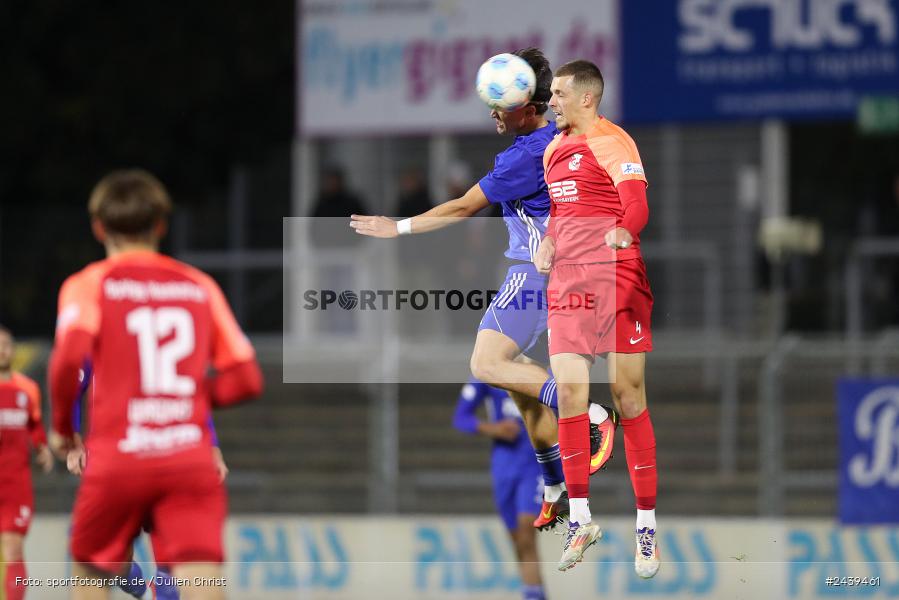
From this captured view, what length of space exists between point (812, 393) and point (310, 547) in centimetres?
500

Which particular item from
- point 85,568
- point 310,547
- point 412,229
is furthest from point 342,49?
point 85,568

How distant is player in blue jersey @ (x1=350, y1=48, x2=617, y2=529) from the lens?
31.3 feet

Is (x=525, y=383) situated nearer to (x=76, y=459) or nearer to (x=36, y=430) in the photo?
(x=76, y=459)

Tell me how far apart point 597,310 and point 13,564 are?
4845 mm

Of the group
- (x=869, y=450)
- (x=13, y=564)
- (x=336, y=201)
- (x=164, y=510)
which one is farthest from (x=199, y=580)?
(x=336, y=201)

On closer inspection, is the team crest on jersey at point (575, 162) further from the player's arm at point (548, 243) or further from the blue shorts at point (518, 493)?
the blue shorts at point (518, 493)

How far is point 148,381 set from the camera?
6.79m

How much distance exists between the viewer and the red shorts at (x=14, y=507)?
39.0 feet

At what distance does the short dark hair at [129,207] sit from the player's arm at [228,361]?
0.36 meters

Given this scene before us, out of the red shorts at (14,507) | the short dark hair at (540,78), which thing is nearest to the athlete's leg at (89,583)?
the short dark hair at (540,78)

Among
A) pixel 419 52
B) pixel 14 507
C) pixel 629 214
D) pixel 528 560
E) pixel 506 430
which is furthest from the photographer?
pixel 419 52

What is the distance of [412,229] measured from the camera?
9648 millimetres

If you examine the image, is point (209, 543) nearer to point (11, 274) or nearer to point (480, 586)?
point (480, 586)

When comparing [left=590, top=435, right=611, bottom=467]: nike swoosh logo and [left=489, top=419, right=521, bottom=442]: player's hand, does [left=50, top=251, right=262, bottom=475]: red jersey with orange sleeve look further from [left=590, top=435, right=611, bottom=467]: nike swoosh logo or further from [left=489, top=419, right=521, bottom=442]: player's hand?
[left=489, top=419, right=521, bottom=442]: player's hand
